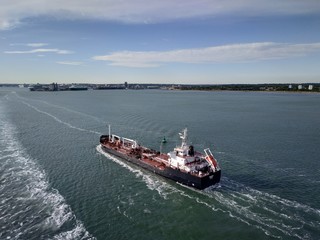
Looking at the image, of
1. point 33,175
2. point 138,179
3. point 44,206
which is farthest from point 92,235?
point 33,175

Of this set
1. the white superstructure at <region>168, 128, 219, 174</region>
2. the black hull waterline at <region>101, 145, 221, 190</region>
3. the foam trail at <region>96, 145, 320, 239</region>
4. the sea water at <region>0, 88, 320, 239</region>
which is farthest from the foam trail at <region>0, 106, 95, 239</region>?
the white superstructure at <region>168, 128, 219, 174</region>

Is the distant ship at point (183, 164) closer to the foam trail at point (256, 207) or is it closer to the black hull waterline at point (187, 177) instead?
the black hull waterline at point (187, 177)

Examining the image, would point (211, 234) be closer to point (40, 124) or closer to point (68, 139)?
point (68, 139)

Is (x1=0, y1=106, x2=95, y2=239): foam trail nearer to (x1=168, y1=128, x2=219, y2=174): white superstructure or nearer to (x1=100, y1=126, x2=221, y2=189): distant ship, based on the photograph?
(x1=100, y1=126, x2=221, y2=189): distant ship

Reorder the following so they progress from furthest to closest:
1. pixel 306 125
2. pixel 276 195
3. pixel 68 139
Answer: pixel 306 125, pixel 68 139, pixel 276 195

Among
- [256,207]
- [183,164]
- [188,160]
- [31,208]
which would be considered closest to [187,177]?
[183,164]

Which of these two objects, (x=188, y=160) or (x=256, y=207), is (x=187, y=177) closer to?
(x=188, y=160)

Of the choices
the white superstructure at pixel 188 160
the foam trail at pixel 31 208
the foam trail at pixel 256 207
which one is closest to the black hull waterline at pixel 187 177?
the foam trail at pixel 256 207
